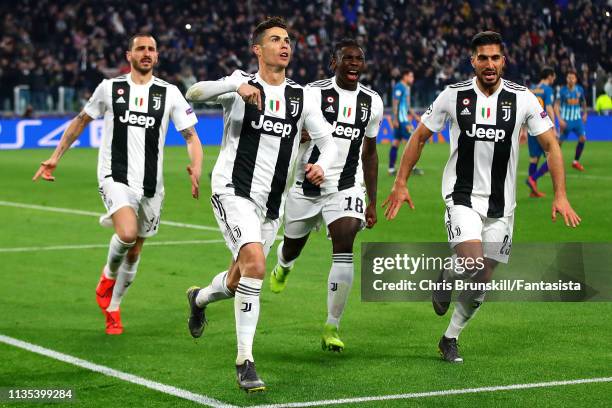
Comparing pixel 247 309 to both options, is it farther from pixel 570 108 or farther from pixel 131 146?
pixel 570 108

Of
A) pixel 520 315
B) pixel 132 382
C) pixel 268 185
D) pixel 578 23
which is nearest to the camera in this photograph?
pixel 132 382

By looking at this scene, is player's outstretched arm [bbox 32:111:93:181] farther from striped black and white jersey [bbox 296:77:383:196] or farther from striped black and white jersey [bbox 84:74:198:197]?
striped black and white jersey [bbox 296:77:383:196]

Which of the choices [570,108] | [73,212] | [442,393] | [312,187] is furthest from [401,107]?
[442,393]

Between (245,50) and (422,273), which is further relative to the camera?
(245,50)

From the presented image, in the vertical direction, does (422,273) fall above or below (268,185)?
below

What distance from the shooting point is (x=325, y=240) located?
46.4 ft

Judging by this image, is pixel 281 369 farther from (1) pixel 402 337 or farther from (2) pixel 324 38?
(2) pixel 324 38

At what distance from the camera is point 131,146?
358 inches

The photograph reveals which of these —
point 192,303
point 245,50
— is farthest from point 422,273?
point 245,50

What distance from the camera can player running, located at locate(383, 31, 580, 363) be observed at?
25.3 ft

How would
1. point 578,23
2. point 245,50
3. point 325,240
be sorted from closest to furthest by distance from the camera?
point 325,240 → point 245,50 → point 578,23

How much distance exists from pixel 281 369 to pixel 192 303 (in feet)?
3.59

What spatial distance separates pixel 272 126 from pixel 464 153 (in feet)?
4.40

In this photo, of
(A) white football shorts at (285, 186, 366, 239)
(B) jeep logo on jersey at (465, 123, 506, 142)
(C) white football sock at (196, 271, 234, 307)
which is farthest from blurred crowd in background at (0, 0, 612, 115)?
(B) jeep logo on jersey at (465, 123, 506, 142)
